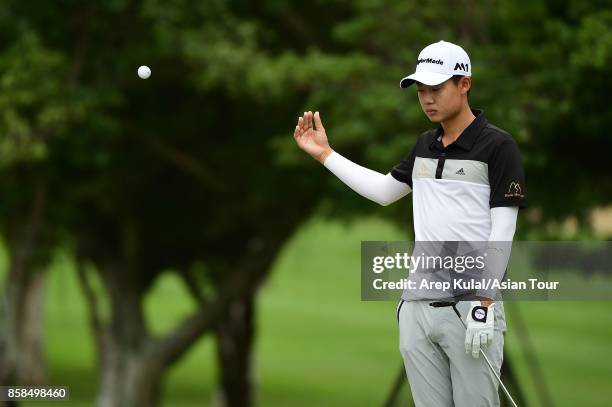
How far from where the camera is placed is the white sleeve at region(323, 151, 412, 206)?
5.12 metres

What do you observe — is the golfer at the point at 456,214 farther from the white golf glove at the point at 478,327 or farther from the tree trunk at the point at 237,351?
the tree trunk at the point at 237,351

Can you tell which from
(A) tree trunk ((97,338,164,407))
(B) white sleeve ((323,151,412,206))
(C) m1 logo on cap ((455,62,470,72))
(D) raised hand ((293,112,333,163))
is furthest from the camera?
(A) tree trunk ((97,338,164,407))

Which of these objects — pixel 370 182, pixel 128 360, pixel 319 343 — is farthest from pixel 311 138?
pixel 319 343

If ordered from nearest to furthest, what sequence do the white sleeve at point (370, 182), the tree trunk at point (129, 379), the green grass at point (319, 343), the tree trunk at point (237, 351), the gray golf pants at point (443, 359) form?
the gray golf pants at point (443, 359) → the white sleeve at point (370, 182) → the tree trunk at point (129, 379) → the tree trunk at point (237, 351) → the green grass at point (319, 343)

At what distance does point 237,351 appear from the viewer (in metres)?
21.3

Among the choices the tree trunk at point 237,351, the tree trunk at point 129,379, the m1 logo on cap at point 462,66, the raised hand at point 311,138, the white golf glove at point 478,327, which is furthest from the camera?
the tree trunk at point 237,351

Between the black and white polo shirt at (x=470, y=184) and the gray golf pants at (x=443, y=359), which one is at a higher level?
the black and white polo shirt at (x=470, y=184)

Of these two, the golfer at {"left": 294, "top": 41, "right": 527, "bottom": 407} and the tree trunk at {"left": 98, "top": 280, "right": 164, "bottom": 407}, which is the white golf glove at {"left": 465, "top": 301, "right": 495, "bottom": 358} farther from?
the tree trunk at {"left": 98, "top": 280, "right": 164, "bottom": 407}

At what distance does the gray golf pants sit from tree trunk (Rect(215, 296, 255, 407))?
1556 cm

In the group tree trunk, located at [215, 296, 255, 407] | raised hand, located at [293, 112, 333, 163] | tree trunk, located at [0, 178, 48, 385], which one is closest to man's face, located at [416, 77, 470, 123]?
raised hand, located at [293, 112, 333, 163]

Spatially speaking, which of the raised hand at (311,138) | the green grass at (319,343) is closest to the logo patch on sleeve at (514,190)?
the raised hand at (311,138)

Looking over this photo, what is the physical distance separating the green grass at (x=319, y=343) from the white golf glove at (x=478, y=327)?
1462 centimetres

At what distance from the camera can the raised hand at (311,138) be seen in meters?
5.25

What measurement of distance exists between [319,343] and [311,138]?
146 ft
